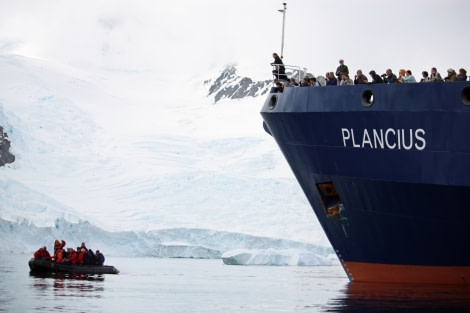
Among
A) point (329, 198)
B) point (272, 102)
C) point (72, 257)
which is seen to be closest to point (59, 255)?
point (72, 257)

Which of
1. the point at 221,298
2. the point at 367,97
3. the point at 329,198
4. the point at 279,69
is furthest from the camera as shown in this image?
the point at 279,69

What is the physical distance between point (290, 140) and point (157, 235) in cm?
3352

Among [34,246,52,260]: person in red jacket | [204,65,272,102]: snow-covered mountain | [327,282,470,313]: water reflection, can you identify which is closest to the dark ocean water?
[327,282,470,313]: water reflection

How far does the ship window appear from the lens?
71.6 feet

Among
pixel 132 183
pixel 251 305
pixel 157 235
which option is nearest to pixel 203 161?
pixel 132 183

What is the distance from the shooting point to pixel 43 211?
54156 millimetres

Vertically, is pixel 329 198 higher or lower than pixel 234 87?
lower

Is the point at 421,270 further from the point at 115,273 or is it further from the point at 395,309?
the point at 115,273

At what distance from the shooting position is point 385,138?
19.6 metres

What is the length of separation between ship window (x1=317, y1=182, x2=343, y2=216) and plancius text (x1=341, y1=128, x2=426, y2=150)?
178 cm

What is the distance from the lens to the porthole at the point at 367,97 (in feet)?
65.4

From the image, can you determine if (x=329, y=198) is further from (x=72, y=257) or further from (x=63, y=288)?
(x=72, y=257)

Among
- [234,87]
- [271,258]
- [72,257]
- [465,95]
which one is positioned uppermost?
[234,87]

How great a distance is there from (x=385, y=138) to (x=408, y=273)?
344 centimetres
